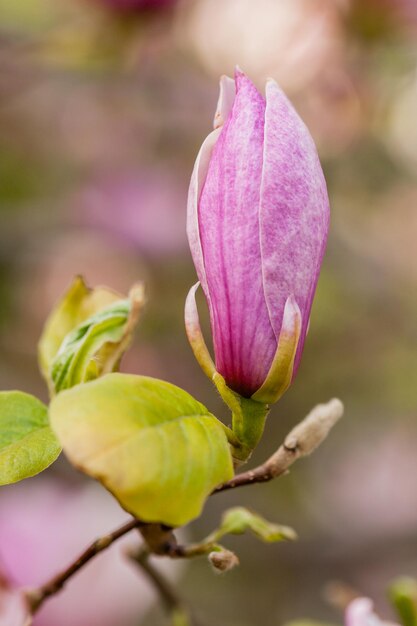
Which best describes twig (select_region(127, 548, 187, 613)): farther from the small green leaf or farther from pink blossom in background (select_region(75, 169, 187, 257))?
pink blossom in background (select_region(75, 169, 187, 257))

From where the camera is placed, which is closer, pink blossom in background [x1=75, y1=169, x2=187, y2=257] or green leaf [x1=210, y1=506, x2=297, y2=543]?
green leaf [x1=210, y1=506, x2=297, y2=543]

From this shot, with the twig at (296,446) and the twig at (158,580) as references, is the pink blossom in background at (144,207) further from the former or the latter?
the twig at (296,446)

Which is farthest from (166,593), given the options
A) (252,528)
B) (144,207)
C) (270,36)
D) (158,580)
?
(270,36)

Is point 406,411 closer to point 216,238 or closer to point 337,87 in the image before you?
point 337,87

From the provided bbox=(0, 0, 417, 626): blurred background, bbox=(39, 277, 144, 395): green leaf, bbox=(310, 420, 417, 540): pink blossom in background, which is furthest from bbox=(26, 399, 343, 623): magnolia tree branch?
bbox=(310, 420, 417, 540): pink blossom in background

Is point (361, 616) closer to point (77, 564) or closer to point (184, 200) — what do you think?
point (77, 564)

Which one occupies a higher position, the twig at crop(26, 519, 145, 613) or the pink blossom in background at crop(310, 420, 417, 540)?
the twig at crop(26, 519, 145, 613)

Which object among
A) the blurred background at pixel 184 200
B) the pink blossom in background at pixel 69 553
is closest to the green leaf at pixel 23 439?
the pink blossom in background at pixel 69 553
